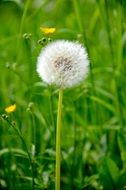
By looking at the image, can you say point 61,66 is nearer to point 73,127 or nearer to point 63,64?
point 63,64

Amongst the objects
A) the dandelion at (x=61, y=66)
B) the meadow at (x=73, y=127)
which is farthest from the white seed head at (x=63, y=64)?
the meadow at (x=73, y=127)

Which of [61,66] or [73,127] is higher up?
[61,66]

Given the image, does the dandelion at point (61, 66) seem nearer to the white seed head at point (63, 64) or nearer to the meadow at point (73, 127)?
the white seed head at point (63, 64)

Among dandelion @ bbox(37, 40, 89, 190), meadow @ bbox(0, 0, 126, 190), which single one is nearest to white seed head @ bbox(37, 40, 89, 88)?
dandelion @ bbox(37, 40, 89, 190)

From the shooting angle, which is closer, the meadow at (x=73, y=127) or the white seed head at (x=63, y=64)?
the white seed head at (x=63, y=64)

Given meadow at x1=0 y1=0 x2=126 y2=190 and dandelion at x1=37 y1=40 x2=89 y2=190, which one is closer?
dandelion at x1=37 y1=40 x2=89 y2=190

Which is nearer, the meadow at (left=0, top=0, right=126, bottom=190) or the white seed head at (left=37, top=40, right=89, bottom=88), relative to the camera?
the white seed head at (left=37, top=40, right=89, bottom=88)

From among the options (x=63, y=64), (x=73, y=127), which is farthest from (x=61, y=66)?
(x=73, y=127)

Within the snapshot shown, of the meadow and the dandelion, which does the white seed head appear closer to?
the dandelion
